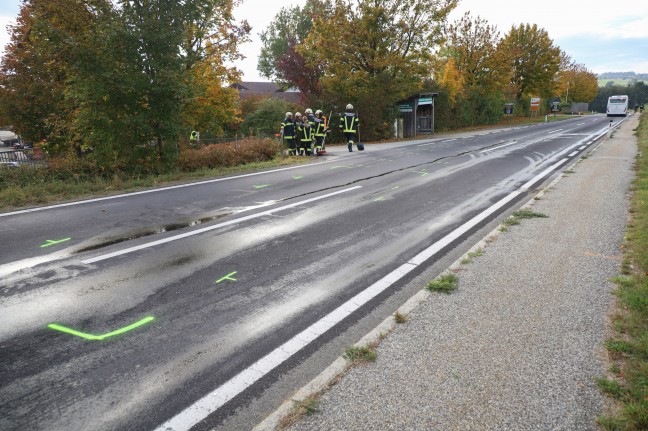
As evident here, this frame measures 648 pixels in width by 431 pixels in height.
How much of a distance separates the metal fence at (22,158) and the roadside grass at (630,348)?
1256 cm

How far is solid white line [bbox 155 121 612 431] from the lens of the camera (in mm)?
2668

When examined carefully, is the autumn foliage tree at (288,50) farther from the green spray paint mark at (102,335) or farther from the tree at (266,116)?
the green spray paint mark at (102,335)

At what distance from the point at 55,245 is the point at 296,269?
146 inches

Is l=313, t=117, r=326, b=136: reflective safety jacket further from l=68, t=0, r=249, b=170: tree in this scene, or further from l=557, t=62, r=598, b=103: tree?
l=557, t=62, r=598, b=103: tree

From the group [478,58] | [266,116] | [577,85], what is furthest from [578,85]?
[266,116]

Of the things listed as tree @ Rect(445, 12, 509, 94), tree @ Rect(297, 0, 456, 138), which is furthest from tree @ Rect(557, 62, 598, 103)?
tree @ Rect(297, 0, 456, 138)

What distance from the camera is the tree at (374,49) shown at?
28897mm

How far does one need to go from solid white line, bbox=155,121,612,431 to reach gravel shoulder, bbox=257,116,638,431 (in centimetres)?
44

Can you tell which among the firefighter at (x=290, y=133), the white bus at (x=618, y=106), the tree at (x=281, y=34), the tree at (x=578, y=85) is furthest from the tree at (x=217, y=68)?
the tree at (x=578, y=85)

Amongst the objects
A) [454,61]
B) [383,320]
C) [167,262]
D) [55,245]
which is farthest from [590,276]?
[454,61]

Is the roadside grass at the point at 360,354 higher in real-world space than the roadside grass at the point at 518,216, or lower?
lower

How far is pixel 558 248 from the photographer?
5.60m

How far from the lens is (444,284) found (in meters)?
4.44

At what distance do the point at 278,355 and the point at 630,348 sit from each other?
8.77 ft
